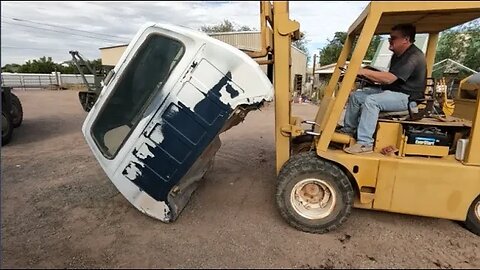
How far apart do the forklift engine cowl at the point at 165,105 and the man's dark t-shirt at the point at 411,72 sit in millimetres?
1546

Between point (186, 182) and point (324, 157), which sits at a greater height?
point (324, 157)

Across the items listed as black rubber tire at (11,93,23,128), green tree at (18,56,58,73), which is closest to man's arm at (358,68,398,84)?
black rubber tire at (11,93,23,128)

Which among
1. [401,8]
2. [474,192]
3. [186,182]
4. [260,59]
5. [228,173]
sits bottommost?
[228,173]

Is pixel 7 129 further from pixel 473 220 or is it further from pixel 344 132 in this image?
pixel 473 220

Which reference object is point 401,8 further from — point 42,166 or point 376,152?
point 42,166

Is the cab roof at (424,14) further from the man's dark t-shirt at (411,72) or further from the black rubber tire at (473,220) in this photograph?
the black rubber tire at (473,220)

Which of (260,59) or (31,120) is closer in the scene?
(260,59)

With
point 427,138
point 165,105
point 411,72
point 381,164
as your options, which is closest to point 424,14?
point 411,72

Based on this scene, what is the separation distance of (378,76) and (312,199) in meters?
1.55

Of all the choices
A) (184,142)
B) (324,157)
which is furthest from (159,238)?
(324,157)

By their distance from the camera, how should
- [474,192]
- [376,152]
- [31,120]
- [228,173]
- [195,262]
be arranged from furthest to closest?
[31,120] → [228,173] → [376,152] → [474,192] → [195,262]

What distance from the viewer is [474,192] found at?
3266 millimetres

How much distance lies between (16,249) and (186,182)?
1.81 metres

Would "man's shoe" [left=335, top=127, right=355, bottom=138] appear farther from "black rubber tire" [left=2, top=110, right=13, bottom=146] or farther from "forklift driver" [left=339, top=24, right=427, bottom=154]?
"black rubber tire" [left=2, top=110, right=13, bottom=146]
